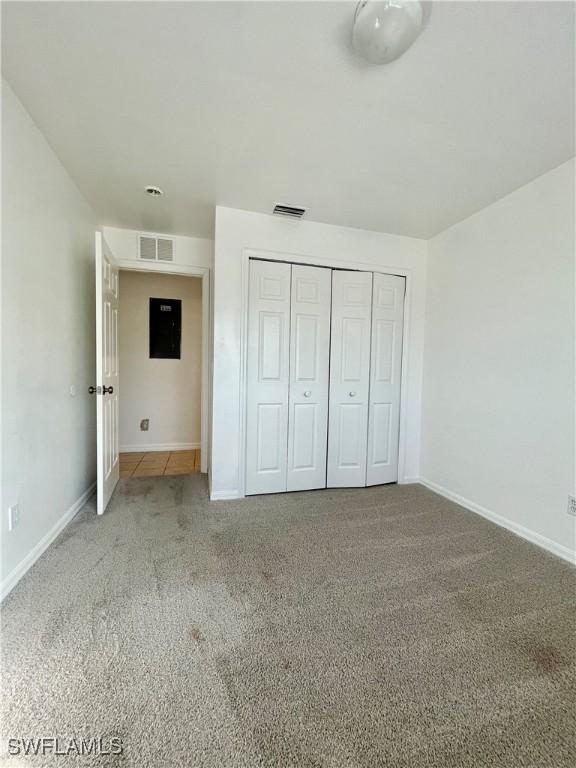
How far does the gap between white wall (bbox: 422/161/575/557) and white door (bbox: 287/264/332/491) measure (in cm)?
114

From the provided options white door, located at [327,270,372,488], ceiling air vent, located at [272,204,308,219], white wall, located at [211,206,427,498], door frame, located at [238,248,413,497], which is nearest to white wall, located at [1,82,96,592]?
white wall, located at [211,206,427,498]

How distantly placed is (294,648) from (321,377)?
209 centimetres

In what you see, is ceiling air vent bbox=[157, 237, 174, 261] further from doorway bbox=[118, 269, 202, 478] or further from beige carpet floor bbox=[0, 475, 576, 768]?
beige carpet floor bbox=[0, 475, 576, 768]

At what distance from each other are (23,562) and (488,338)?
3.48 metres

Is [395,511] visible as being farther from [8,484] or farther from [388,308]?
[8,484]

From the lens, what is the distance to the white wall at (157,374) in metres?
4.25

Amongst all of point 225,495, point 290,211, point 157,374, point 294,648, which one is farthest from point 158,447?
point 294,648

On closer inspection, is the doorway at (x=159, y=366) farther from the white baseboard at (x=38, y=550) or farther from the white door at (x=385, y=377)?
the white door at (x=385, y=377)

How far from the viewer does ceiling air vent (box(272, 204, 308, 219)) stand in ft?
8.74

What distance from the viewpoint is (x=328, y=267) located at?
3.00 meters

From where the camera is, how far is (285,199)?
2.55 meters

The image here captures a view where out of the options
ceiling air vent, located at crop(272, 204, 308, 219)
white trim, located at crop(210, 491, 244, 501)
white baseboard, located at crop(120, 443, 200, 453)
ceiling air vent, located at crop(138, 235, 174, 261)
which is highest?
ceiling air vent, located at crop(272, 204, 308, 219)

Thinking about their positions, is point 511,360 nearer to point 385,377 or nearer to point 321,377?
point 385,377

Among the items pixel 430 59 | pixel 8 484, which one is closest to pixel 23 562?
pixel 8 484
